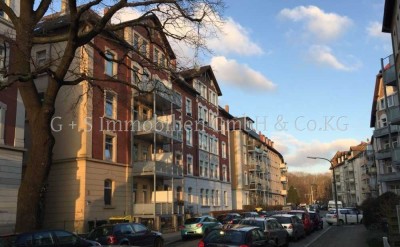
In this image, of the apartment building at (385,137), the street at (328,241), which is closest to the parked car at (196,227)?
the street at (328,241)

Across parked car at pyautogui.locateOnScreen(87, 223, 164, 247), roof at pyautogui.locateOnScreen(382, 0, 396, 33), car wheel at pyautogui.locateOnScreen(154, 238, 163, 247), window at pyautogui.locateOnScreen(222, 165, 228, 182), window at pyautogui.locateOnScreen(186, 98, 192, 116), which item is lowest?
car wheel at pyautogui.locateOnScreen(154, 238, 163, 247)

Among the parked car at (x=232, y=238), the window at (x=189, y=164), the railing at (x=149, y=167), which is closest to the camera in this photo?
the parked car at (x=232, y=238)

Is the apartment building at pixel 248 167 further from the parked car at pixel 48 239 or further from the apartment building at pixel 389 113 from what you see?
the parked car at pixel 48 239

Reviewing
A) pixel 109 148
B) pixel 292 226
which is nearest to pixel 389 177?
pixel 292 226

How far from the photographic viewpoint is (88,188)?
96.3 feet

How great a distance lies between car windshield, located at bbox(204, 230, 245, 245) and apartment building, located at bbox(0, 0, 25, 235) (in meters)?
14.3

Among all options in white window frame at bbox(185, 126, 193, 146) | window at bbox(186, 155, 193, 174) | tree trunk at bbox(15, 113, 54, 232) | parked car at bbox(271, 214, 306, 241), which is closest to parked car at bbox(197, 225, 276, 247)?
tree trunk at bbox(15, 113, 54, 232)

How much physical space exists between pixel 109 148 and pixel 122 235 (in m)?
15.1

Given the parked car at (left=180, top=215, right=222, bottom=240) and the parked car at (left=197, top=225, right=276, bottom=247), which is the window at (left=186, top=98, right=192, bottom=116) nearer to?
the parked car at (left=180, top=215, right=222, bottom=240)

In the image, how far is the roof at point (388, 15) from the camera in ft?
93.8

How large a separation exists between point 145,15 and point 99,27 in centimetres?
225

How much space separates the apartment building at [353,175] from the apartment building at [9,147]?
80397 millimetres

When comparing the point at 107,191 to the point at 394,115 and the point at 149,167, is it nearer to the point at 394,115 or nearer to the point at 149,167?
the point at 149,167

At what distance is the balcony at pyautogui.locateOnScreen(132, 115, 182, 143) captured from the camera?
35688 mm
